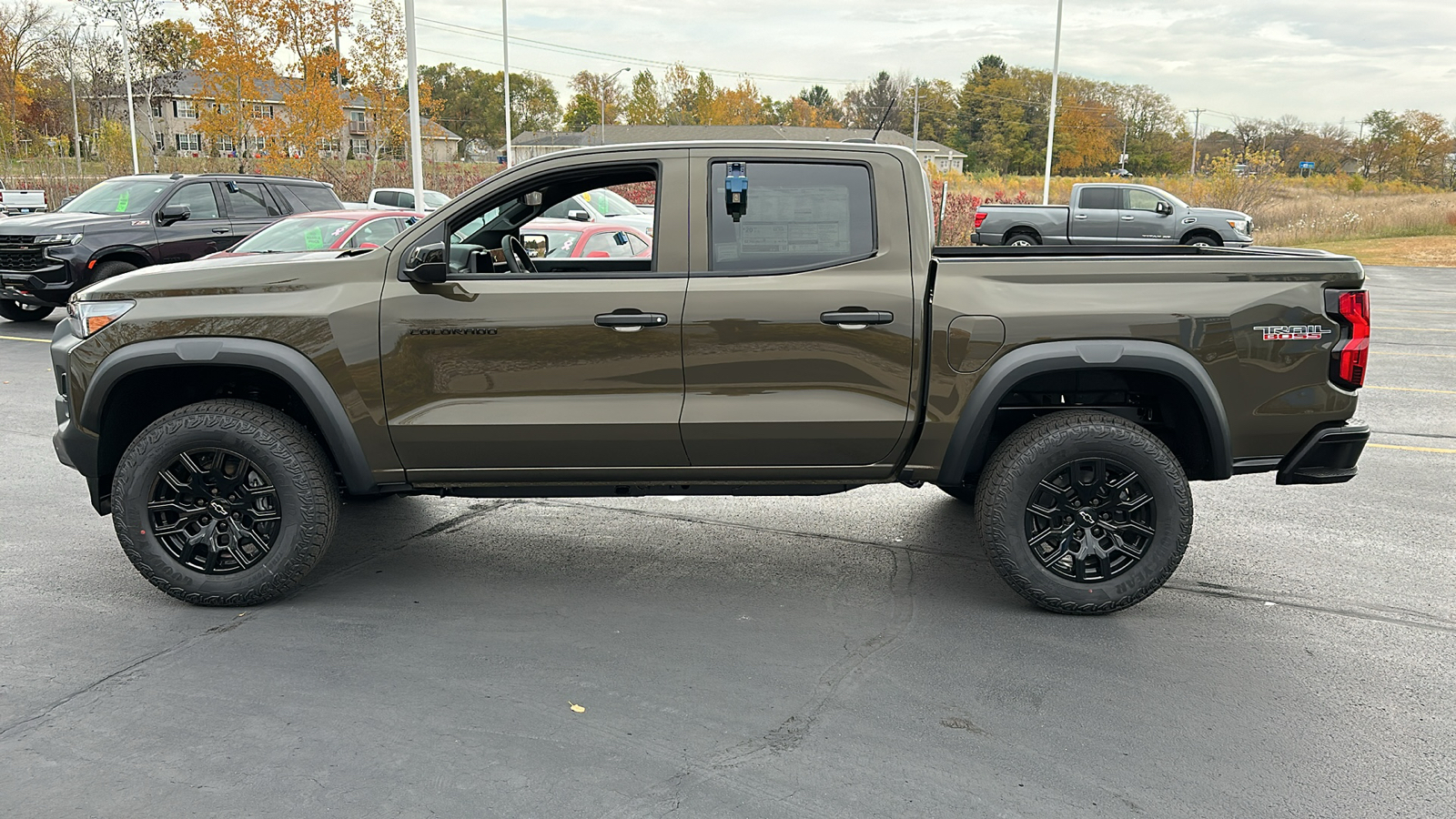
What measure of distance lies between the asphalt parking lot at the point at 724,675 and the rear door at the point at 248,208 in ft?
28.3

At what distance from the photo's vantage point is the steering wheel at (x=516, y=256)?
476 cm

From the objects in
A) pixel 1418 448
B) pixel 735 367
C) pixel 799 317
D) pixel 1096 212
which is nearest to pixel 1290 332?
pixel 799 317

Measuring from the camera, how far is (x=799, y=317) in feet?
14.1

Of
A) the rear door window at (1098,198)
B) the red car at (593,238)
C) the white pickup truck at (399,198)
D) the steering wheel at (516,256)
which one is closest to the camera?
the steering wheel at (516,256)

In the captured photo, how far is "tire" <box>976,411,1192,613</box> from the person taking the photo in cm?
434

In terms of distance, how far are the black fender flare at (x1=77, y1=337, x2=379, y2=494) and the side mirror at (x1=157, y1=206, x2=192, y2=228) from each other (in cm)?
983

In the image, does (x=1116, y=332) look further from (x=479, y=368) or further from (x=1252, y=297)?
(x=479, y=368)

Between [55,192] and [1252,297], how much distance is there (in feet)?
135

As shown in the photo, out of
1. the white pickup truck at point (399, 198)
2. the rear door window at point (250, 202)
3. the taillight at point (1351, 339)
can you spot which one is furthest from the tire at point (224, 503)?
the white pickup truck at point (399, 198)

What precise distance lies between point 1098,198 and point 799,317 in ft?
76.5

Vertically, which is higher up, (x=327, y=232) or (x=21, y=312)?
(x=327, y=232)

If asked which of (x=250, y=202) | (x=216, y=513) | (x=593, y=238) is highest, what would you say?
(x=250, y=202)

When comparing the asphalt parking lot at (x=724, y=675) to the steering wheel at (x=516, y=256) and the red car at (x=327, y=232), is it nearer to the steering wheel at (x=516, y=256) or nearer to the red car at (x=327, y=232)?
the steering wheel at (x=516, y=256)

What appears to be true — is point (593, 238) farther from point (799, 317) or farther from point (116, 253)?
point (799, 317)
